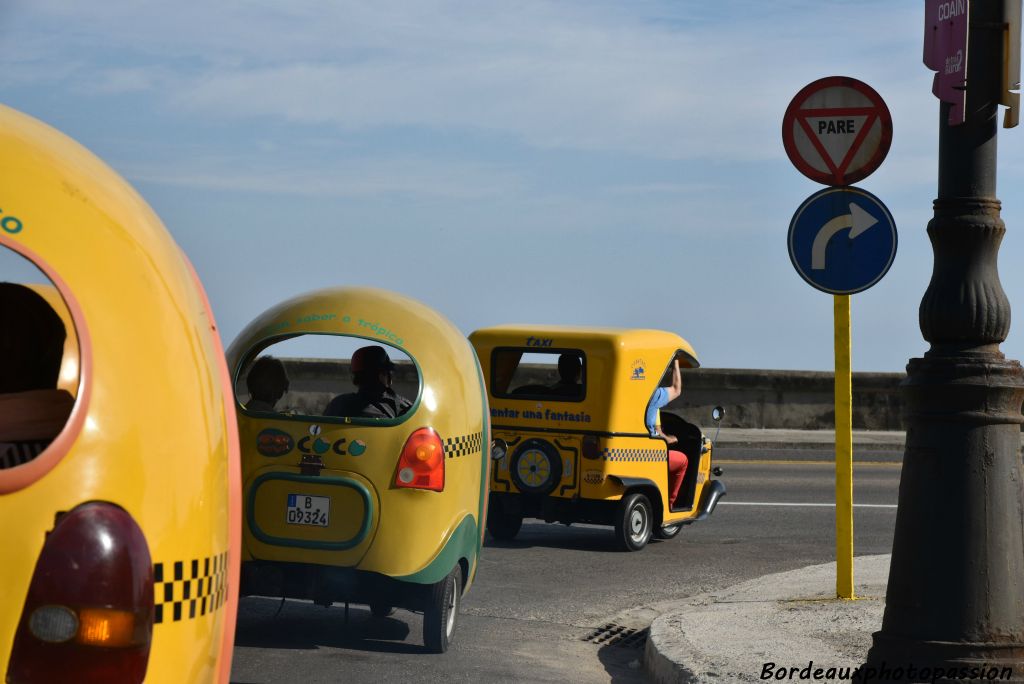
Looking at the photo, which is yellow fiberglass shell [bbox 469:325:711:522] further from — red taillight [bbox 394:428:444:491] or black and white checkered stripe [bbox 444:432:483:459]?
red taillight [bbox 394:428:444:491]

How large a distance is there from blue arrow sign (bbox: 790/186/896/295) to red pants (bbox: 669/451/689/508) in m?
4.06

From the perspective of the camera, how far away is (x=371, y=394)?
7.77m

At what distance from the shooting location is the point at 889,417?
85.2 ft

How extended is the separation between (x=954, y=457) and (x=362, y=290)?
3.43 metres

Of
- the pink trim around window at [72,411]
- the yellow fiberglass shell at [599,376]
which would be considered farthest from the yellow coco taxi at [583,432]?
the pink trim around window at [72,411]

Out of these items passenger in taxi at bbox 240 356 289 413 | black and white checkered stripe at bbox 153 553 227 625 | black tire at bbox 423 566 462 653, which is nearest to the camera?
black and white checkered stripe at bbox 153 553 227 625

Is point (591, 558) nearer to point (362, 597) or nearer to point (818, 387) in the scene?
point (362, 597)

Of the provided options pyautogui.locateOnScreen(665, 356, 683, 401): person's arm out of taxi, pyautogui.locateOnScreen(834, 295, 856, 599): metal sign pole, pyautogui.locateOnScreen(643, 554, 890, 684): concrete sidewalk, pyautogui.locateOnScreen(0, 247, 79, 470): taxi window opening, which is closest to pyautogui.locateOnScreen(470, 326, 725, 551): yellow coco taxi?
pyautogui.locateOnScreen(665, 356, 683, 401): person's arm out of taxi

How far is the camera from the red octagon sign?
844 cm

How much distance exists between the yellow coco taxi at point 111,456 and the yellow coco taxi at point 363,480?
3823 mm

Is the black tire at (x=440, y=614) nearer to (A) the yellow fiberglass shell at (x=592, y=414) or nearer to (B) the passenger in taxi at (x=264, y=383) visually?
(B) the passenger in taxi at (x=264, y=383)

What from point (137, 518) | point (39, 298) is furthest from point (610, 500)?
point (137, 518)

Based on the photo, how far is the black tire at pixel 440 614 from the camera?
736cm

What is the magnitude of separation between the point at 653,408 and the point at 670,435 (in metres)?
0.98
